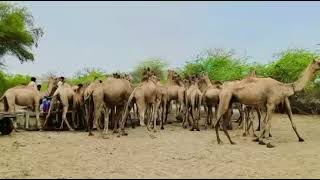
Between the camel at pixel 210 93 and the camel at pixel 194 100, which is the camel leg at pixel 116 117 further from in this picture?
the camel at pixel 210 93

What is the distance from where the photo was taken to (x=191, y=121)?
2572 cm

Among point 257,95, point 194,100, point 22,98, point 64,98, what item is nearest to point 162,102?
point 194,100

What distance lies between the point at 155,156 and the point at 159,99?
765 centimetres

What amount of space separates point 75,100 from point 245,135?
727 centimetres

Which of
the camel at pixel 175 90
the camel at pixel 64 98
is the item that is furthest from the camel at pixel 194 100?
the camel at pixel 64 98

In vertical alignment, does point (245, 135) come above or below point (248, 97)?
below

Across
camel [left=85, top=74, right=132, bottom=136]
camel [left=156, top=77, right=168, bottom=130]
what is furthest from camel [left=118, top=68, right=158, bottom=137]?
camel [left=156, top=77, right=168, bottom=130]

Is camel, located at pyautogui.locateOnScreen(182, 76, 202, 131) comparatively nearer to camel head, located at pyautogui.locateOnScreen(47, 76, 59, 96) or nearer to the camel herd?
the camel herd

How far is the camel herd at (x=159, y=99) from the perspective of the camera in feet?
62.2

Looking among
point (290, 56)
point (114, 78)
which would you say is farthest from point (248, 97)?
point (290, 56)

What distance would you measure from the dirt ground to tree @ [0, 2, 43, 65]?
1304 centimetres

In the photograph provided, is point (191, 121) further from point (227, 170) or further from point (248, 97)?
point (227, 170)

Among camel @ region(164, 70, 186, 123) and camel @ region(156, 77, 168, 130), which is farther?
camel @ region(164, 70, 186, 123)

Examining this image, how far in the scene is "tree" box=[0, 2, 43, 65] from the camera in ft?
111
